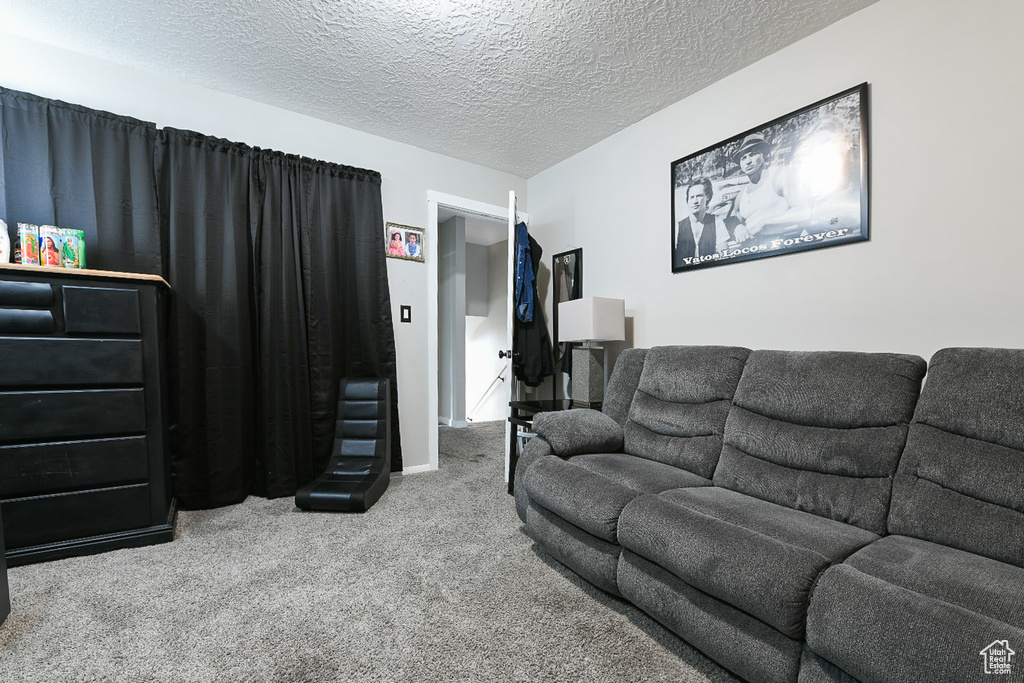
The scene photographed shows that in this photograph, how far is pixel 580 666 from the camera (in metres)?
1.37

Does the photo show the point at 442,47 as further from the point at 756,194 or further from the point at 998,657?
the point at 998,657

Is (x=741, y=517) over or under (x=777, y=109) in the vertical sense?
under

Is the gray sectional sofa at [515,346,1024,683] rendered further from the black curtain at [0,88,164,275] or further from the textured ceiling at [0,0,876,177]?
the black curtain at [0,88,164,275]

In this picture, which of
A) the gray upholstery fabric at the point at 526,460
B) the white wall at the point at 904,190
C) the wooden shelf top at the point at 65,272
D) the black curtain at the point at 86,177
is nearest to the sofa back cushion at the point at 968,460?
the white wall at the point at 904,190

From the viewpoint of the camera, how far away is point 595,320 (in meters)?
2.89

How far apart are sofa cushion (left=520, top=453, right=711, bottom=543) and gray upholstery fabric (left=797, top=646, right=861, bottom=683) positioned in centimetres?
63

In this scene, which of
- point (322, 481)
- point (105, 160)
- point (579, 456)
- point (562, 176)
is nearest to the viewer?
point (579, 456)

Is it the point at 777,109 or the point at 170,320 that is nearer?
the point at 777,109

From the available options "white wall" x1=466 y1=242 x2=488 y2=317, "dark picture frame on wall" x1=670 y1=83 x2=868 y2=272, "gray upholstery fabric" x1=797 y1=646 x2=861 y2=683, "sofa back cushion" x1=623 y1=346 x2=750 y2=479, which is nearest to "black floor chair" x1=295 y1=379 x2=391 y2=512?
"sofa back cushion" x1=623 y1=346 x2=750 y2=479

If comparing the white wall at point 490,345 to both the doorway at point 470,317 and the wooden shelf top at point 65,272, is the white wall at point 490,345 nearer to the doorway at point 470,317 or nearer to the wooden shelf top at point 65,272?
the doorway at point 470,317

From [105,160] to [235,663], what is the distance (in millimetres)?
2609

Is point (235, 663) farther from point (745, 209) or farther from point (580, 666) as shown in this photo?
point (745, 209)

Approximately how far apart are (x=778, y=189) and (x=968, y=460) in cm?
151

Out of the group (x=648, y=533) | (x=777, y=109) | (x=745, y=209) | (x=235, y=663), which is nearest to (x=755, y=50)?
(x=777, y=109)
